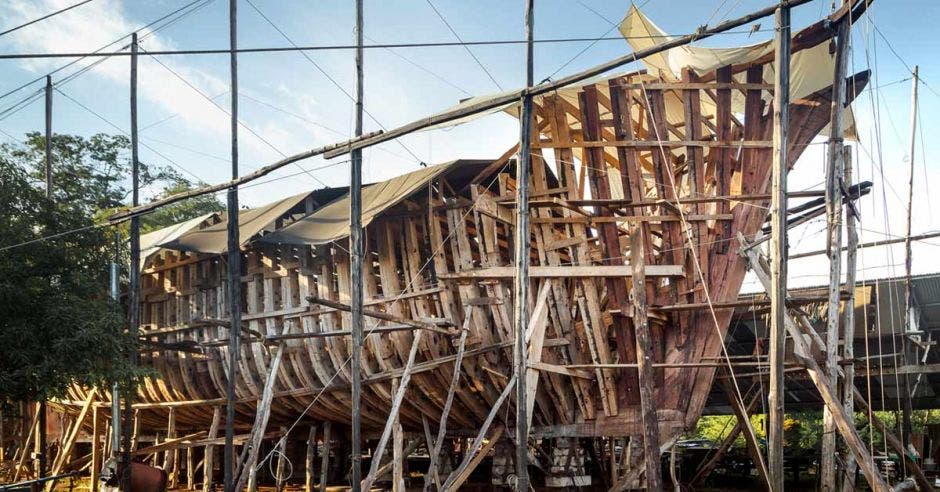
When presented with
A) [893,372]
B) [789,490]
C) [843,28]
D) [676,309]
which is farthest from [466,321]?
[789,490]

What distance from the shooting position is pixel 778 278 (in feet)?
28.7

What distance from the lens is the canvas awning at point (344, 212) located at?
537 inches

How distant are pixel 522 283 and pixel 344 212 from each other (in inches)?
219

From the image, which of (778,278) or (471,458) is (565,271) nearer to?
(471,458)

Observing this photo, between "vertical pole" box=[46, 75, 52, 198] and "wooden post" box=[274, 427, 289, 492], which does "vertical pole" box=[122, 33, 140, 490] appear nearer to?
"wooden post" box=[274, 427, 289, 492]

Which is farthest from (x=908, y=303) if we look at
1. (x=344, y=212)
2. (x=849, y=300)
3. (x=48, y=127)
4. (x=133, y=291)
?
(x=48, y=127)

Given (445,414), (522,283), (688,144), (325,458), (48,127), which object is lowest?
(325,458)

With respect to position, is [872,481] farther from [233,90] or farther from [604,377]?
[233,90]

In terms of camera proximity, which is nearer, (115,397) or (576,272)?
(576,272)

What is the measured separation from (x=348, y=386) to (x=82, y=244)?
18.9 ft

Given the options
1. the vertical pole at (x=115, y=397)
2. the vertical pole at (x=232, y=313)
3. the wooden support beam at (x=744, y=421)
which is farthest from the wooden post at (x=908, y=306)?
the vertical pole at (x=115, y=397)

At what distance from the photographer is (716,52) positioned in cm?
1269

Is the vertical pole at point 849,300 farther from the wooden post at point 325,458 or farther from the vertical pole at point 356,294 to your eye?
the wooden post at point 325,458

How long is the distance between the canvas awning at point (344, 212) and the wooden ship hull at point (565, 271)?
89mm
